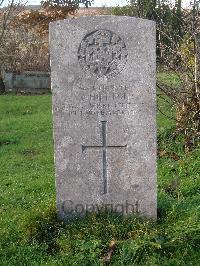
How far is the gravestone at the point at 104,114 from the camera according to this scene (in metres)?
4.29

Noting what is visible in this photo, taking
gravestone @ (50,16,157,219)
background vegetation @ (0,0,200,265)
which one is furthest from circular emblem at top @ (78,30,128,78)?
background vegetation @ (0,0,200,265)

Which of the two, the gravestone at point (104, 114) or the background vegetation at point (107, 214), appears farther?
the gravestone at point (104, 114)

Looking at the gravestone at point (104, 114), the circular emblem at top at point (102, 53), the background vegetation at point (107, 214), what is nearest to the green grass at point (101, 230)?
the background vegetation at point (107, 214)

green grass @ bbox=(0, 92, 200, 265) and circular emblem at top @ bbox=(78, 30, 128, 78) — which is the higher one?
circular emblem at top @ bbox=(78, 30, 128, 78)

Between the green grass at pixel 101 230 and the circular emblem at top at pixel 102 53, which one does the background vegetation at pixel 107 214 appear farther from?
the circular emblem at top at pixel 102 53

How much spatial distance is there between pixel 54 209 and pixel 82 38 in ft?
5.17

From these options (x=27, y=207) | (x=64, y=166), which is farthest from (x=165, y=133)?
(x=64, y=166)

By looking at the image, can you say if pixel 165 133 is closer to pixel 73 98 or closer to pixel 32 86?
pixel 73 98

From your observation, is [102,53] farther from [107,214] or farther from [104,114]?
[107,214]

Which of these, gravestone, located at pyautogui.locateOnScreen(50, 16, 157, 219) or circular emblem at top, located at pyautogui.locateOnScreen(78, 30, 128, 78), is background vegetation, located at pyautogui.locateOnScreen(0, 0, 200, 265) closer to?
gravestone, located at pyautogui.locateOnScreen(50, 16, 157, 219)

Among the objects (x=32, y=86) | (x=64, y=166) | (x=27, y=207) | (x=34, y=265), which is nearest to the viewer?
(x=34, y=265)

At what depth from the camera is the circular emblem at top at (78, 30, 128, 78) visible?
4.30 m

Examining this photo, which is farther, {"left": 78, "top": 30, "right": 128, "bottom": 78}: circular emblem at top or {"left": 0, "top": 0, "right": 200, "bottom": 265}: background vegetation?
{"left": 78, "top": 30, "right": 128, "bottom": 78}: circular emblem at top

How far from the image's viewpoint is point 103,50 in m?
4.32
